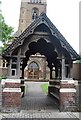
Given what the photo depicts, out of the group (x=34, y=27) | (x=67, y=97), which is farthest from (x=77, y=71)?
(x=34, y=27)

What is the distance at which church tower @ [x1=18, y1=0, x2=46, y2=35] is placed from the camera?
53.0 m

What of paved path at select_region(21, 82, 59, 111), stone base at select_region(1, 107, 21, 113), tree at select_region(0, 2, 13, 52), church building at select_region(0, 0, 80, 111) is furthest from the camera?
tree at select_region(0, 2, 13, 52)

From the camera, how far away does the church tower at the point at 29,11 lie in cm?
5300

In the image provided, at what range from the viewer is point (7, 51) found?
39.4 ft

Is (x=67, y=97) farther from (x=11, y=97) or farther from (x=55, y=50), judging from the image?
(x=11, y=97)

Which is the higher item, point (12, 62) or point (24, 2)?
point (24, 2)

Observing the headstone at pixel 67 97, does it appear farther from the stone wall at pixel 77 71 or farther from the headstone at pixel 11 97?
the stone wall at pixel 77 71

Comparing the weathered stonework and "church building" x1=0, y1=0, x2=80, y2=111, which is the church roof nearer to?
"church building" x1=0, y1=0, x2=80, y2=111

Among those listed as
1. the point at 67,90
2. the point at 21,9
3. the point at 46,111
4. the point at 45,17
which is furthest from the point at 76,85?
the point at 21,9

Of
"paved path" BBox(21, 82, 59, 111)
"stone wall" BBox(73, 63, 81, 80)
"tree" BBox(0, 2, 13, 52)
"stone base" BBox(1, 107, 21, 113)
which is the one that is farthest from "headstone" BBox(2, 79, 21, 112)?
"tree" BBox(0, 2, 13, 52)

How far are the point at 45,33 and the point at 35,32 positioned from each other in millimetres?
539

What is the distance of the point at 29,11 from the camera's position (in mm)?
53562

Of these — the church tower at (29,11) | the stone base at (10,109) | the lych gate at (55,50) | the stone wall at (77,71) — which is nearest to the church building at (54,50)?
the lych gate at (55,50)

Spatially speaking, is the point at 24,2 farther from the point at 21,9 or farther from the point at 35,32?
the point at 35,32
